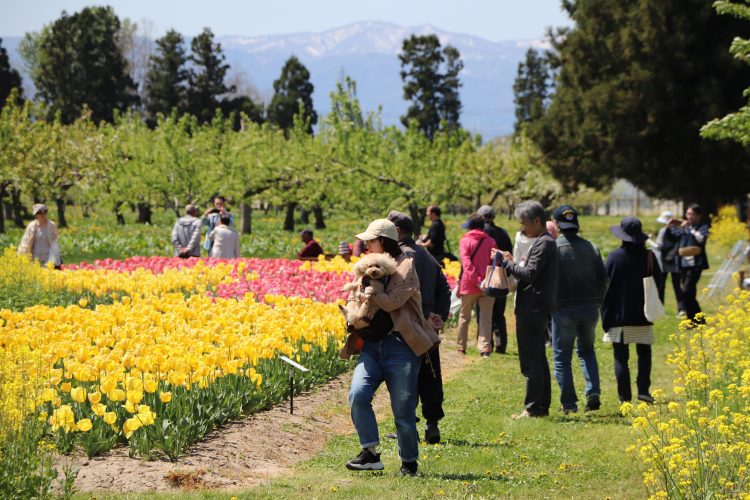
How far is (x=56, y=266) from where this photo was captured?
54.6 feet

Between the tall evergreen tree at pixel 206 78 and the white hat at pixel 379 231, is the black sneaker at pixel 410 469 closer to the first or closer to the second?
the white hat at pixel 379 231

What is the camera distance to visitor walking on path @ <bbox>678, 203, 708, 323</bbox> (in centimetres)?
1594

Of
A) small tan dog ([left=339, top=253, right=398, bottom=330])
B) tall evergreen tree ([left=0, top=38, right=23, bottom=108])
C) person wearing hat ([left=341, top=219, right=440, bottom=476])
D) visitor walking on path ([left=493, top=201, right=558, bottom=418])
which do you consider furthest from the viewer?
tall evergreen tree ([left=0, top=38, right=23, bottom=108])

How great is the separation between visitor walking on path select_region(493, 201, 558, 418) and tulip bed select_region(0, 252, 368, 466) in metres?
2.33

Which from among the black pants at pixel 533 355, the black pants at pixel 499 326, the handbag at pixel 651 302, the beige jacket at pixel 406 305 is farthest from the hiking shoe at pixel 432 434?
the black pants at pixel 499 326

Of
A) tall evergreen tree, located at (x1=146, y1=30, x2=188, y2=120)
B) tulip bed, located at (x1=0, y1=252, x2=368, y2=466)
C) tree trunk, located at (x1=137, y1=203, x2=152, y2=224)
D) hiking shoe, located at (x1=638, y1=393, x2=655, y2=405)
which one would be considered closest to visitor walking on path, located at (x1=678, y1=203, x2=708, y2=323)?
tulip bed, located at (x1=0, y1=252, x2=368, y2=466)

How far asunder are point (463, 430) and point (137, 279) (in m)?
7.98

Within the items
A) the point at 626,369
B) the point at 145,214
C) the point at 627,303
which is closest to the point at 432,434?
the point at 626,369

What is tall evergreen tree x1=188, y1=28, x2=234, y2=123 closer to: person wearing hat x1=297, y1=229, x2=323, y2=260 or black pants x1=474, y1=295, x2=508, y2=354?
person wearing hat x1=297, y1=229, x2=323, y2=260

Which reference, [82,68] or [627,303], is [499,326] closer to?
[627,303]

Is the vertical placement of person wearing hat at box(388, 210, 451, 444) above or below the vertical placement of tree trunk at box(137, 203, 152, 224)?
below

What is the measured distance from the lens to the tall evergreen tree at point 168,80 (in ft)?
250

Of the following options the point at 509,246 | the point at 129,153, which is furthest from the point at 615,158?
the point at 509,246

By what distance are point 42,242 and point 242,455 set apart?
1032cm
